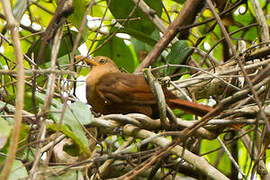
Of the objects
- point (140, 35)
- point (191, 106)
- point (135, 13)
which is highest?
point (135, 13)

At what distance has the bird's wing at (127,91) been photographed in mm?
2443

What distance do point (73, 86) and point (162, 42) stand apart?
0.63 meters

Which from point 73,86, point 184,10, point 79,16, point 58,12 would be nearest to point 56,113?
point 58,12

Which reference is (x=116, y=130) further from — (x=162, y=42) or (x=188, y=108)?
(x=162, y=42)

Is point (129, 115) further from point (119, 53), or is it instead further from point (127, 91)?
point (119, 53)

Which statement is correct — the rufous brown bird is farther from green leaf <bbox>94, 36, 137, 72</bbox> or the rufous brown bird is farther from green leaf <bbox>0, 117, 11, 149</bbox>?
green leaf <bbox>0, 117, 11, 149</bbox>

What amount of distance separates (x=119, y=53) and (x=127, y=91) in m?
0.74

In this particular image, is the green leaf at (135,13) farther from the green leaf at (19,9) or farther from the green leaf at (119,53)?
the green leaf at (19,9)

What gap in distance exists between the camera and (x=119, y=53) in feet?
10.3

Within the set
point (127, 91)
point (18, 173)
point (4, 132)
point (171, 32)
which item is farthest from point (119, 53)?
point (4, 132)

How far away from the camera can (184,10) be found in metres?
2.84

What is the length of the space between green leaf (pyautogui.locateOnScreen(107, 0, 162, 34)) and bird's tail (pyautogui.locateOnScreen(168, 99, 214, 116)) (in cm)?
73

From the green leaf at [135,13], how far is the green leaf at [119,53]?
217mm

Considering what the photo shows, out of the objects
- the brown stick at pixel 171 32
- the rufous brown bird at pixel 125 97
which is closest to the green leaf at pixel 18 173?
the rufous brown bird at pixel 125 97
